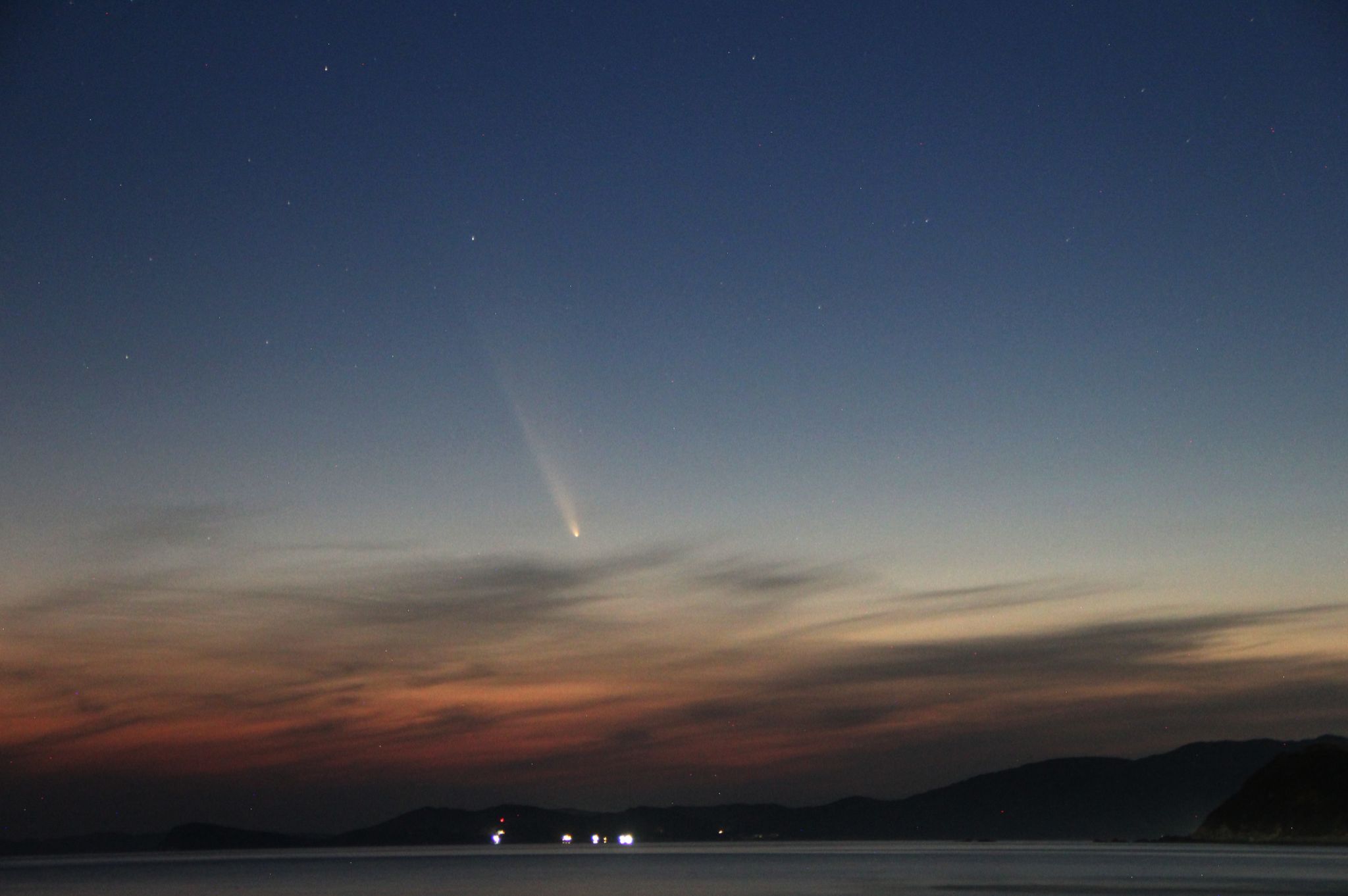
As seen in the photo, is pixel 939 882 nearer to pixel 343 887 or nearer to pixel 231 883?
pixel 343 887

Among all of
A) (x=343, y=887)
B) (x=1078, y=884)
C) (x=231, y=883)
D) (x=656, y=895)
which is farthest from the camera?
(x=231, y=883)

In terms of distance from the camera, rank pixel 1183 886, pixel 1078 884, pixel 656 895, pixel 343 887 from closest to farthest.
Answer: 1. pixel 656 895
2. pixel 1183 886
3. pixel 1078 884
4. pixel 343 887

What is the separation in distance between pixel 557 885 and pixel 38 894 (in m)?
41.6

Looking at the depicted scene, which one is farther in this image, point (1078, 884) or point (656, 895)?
point (1078, 884)

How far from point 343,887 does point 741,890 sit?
41.0 m

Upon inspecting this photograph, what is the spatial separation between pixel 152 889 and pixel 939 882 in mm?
69892

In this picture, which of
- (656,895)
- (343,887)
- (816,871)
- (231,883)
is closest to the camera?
(656,895)

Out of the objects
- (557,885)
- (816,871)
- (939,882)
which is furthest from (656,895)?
(816,871)

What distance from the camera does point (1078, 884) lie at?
10919 centimetres

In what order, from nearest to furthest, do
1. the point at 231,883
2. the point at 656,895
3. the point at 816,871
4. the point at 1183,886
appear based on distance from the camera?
the point at 656,895 → the point at 1183,886 → the point at 231,883 → the point at 816,871

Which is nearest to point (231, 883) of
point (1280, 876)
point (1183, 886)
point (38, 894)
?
point (38, 894)

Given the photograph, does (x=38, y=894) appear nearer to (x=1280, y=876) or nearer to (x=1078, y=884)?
(x=1078, y=884)

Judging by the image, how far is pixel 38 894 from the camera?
10300cm

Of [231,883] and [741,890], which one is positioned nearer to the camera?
[741,890]
